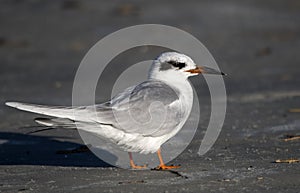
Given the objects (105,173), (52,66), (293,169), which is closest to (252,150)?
(293,169)

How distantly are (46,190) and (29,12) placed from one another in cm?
901

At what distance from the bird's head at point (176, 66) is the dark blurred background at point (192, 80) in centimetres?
71

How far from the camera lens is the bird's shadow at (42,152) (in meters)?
5.89

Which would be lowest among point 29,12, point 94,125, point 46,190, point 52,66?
point 46,190

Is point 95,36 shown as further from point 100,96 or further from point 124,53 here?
point 100,96

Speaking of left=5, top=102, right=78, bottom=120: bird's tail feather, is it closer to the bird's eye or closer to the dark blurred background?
the dark blurred background

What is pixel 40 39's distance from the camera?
12.5 metres

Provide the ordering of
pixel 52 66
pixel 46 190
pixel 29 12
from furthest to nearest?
pixel 29 12 < pixel 52 66 < pixel 46 190

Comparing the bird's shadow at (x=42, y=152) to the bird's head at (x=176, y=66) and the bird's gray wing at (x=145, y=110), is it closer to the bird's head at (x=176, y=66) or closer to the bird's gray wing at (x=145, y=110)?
the bird's gray wing at (x=145, y=110)

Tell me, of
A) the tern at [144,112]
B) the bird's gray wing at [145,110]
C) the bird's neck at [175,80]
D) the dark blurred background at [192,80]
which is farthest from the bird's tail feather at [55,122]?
the bird's neck at [175,80]

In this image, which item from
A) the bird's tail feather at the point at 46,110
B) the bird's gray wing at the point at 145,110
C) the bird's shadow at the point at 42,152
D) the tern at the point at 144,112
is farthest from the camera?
the bird's shadow at the point at 42,152

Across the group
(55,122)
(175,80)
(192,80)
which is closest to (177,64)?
(175,80)

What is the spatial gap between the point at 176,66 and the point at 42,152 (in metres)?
1.48

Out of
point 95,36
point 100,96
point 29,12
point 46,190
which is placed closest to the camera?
point 46,190
